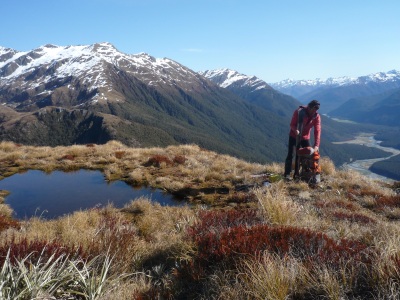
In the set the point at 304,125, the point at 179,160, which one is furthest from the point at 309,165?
the point at 179,160

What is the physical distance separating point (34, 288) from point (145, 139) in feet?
559

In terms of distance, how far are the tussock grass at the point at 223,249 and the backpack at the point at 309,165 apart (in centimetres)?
45

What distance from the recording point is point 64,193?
10.6m

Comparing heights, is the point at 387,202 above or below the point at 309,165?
below

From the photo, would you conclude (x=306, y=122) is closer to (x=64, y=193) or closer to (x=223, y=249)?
(x=223, y=249)

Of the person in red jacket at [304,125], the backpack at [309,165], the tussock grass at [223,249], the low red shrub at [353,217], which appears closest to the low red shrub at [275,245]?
the tussock grass at [223,249]

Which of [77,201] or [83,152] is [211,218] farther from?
[83,152]

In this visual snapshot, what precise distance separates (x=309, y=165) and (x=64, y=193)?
8562mm

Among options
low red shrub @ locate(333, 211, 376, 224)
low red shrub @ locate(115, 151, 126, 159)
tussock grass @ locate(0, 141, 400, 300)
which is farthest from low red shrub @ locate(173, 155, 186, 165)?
low red shrub @ locate(333, 211, 376, 224)

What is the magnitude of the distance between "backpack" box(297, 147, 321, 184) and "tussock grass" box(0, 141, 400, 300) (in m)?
0.45

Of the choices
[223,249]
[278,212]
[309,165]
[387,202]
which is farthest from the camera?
[309,165]

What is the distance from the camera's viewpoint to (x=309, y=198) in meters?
9.34

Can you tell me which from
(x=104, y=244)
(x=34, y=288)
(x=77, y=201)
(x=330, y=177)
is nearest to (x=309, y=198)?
(x=330, y=177)

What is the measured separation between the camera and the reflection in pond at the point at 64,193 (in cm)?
919
